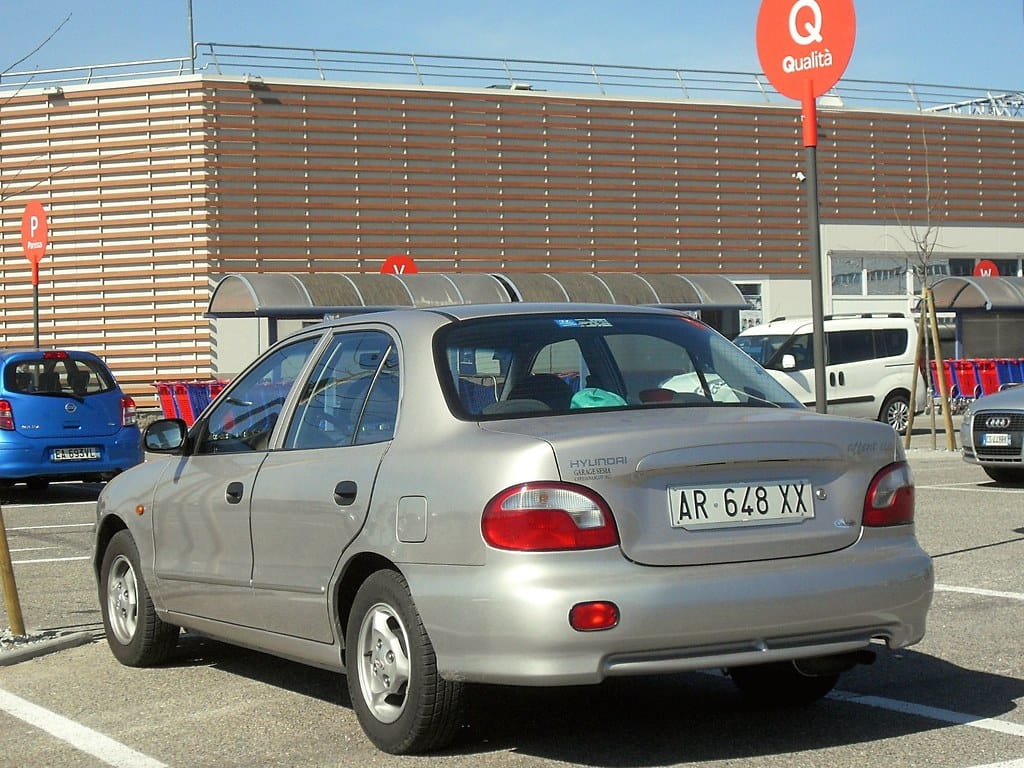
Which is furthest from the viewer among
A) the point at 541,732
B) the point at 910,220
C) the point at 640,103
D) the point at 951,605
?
the point at 910,220

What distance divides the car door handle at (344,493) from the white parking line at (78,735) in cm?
105

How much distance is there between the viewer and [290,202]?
38000 millimetres

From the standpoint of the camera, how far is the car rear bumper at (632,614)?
15.4 feet

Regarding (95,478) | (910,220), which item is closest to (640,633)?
(95,478)

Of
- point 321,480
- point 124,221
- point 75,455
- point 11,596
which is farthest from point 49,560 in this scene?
point 124,221

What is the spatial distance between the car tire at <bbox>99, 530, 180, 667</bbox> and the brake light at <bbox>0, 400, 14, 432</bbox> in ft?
29.4

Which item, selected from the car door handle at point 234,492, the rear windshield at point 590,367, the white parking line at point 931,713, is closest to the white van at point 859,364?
the white parking line at point 931,713

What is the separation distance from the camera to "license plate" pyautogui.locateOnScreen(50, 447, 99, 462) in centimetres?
1606

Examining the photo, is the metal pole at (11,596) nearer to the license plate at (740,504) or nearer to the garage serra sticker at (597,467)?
the garage serra sticker at (597,467)

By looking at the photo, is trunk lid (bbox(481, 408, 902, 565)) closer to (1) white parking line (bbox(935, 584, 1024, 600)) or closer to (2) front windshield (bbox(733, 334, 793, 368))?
(1) white parking line (bbox(935, 584, 1024, 600))

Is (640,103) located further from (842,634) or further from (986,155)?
(842,634)

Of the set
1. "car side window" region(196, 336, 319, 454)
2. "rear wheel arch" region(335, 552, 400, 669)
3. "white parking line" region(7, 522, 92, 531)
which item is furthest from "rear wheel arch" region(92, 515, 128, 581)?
"white parking line" region(7, 522, 92, 531)

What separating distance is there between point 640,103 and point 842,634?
37.8 meters

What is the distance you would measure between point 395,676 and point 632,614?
931mm
